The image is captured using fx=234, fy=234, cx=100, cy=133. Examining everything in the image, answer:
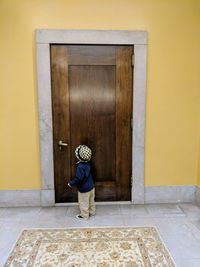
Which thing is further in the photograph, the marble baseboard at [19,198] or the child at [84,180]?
the marble baseboard at [19,198]

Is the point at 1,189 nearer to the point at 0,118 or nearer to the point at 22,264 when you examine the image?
the point at 0,118

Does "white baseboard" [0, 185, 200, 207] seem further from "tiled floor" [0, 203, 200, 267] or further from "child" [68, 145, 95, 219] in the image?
"child" [68, 145, 95, 219]

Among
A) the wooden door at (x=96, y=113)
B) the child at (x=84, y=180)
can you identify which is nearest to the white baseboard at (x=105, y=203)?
the wooden door at (x=96, y=113)

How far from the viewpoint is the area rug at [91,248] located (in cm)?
196

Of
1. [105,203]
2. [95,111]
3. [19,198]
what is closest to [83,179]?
[105,203]

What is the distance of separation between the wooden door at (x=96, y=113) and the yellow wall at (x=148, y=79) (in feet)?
0.87

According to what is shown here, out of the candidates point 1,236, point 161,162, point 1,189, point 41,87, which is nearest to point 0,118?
point 41,87

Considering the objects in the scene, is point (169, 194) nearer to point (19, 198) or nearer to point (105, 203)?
point (105, 203)

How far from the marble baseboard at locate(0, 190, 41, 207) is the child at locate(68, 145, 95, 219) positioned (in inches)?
25.6

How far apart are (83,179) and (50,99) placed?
1066 millimetres

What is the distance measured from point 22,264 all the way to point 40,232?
1.59 ft

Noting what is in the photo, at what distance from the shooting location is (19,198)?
3.05 meters

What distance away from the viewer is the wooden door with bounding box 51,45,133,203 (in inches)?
114

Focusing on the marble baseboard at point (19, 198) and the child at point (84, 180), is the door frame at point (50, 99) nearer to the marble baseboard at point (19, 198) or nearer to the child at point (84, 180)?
the marble baseboard at point (19, 198)
